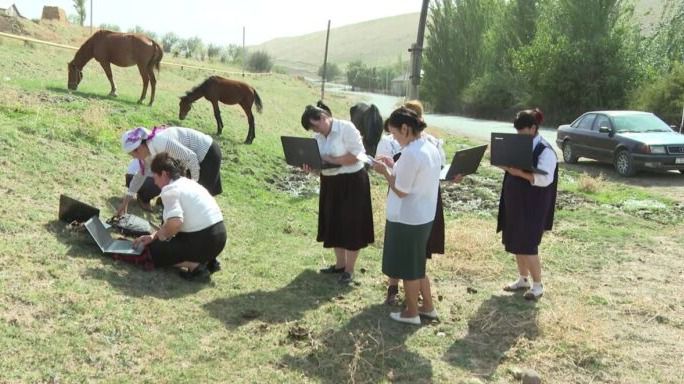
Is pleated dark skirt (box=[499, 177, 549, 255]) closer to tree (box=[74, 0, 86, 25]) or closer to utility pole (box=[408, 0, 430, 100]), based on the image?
utility pole (box=[408, 0, 430, 100])

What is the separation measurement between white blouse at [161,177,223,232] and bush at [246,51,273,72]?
57.1m

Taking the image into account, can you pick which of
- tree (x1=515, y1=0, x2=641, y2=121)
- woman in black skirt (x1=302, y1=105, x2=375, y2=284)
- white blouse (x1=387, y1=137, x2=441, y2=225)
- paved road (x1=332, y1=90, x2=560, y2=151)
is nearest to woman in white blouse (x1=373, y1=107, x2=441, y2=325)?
white blouse (x1=387, y1=137, x2=441, y2=225)

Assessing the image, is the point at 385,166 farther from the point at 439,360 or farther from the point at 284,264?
the point at 284,264

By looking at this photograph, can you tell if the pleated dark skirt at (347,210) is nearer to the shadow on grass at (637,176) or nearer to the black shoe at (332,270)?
the black shoe at (332,270)

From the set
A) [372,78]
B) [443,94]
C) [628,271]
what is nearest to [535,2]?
[443,94]

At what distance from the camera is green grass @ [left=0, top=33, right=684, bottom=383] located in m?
4.25

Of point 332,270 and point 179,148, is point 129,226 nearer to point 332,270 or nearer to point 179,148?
point 179,148

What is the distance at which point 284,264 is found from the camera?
263 inches

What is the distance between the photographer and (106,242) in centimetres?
576

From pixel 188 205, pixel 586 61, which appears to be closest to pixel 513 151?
pixel 188 205

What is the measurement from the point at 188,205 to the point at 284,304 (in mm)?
1177

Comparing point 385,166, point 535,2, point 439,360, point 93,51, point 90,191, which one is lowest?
point 439,360

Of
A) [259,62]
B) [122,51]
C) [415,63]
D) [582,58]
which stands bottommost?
[122,51]

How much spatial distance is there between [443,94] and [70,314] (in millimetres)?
50581
